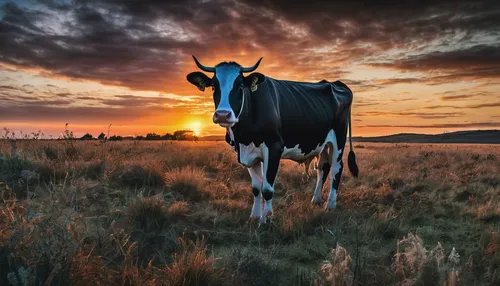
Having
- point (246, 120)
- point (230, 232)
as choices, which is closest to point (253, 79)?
point (246, 120)

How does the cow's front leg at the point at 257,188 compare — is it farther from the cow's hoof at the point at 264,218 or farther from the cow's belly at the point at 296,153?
the cow's belly at the point at 296,153

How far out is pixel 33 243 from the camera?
10.3 ft

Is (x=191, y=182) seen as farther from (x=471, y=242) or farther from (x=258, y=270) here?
(x=471, y=242)

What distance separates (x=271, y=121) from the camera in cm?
590

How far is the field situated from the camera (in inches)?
120

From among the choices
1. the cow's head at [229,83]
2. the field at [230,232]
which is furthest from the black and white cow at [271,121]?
the field at [230,232]

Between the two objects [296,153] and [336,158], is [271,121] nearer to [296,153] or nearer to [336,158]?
[296,153]

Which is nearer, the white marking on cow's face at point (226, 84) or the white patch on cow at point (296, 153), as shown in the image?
the white marking on cow's face at point (226, 84)

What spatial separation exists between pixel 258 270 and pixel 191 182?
4.48m

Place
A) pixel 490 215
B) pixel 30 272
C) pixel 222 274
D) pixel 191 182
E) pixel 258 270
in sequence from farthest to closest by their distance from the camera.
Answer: pixel 191 182 → pixel 490 215 → pixel 258 270 → pixel 222 274 → pixel 30 272

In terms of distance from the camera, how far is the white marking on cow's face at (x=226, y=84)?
5.08m

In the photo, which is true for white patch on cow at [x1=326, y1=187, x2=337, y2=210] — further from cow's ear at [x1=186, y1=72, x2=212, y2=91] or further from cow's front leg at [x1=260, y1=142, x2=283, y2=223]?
cow's ear at [x1=186, y1=72, x2=212, y2=91]

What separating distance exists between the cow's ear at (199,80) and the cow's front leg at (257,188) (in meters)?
1.63

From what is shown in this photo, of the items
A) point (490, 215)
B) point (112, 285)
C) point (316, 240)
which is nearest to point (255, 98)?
point (316, 240)
